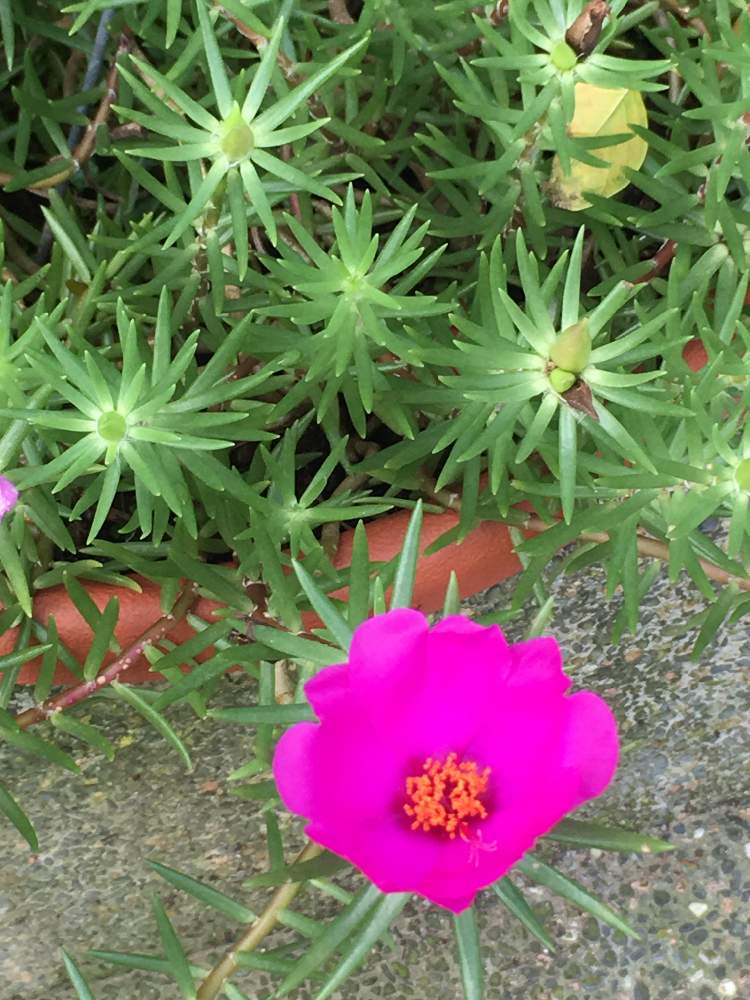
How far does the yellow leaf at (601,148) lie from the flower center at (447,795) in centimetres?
39

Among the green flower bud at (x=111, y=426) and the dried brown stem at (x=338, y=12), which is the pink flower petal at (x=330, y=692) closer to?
the green flower bud at (x=111, y=426)

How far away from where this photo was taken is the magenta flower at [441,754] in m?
0.44

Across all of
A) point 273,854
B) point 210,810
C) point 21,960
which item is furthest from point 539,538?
point 21,960

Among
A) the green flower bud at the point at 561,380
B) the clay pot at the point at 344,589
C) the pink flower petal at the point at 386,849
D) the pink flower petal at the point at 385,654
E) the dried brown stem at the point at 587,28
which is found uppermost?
the dried brown stem at the point at 587,28

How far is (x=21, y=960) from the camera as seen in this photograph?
2.82ft

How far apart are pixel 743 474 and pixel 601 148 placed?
0.27 meters

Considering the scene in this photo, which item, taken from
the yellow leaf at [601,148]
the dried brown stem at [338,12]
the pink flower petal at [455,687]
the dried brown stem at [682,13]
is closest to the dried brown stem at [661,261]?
the yellow leaf at [601,148]

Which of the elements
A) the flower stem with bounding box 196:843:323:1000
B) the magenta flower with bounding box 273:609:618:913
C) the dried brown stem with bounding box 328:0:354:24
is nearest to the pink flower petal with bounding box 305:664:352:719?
the magenta flower with bounding box 273:609:618:913

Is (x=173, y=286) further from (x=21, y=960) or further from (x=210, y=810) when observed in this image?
(x=21, y=960)

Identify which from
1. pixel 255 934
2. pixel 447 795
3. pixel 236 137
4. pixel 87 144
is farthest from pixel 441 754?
pixel 87 144

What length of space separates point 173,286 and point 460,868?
0.44 meters

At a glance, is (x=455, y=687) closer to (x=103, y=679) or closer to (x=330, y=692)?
(x=330, y=692)

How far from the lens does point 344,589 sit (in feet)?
2.58

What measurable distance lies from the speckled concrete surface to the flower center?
0.40m
